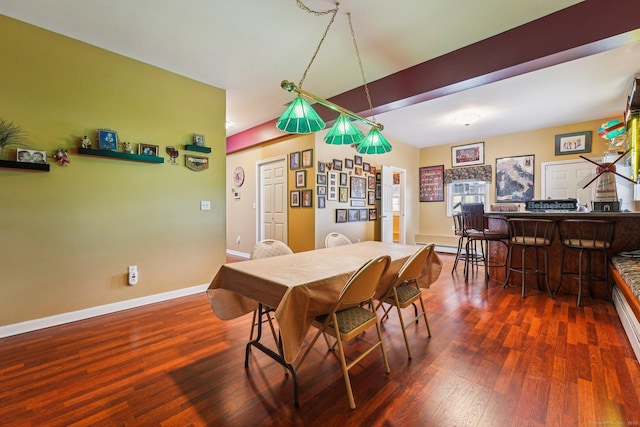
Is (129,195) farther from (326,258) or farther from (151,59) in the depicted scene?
(326,258)

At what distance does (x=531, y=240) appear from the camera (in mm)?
3430

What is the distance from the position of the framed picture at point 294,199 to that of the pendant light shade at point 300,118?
9.26 ft

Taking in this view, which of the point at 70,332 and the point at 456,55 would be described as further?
the point at 456,55

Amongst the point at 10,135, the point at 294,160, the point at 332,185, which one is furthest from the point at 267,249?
the point at 294,160

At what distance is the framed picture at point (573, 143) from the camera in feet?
17.0

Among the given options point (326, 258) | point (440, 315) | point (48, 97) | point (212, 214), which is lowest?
point (440, 315)

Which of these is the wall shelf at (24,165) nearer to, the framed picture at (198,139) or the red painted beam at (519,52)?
the framed picture at (198,139)

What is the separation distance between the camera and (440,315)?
2848mm

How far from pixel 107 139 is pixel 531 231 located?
5341 millimetres

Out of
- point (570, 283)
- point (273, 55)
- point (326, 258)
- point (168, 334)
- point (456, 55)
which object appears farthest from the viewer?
point (570, 283)

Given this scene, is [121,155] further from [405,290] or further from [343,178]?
[343,178]

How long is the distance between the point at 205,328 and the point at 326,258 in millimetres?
1370

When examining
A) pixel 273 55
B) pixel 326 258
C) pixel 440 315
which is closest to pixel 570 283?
pixel 440 315

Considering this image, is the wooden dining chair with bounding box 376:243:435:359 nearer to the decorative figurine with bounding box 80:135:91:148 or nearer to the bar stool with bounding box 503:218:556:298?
the bar stool with bounding box 503:218:556:298
